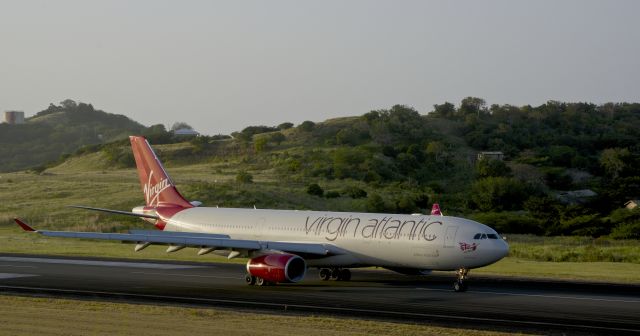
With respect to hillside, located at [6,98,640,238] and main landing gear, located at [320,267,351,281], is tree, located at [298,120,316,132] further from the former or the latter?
main landing gear, located at [320,267,351,281]

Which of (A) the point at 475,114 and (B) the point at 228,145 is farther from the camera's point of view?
(A) the point at 475,114

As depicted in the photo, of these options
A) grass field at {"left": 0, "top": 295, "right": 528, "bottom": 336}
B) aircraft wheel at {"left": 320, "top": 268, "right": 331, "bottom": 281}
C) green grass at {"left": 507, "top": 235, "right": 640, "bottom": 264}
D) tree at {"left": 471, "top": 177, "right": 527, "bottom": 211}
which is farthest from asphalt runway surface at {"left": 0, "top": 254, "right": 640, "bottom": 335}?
tree at {"left": 471, "top": 177, "right": 527, "bottom": 211}

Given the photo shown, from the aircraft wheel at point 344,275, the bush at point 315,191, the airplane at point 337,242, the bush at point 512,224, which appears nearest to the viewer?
the airplane at point 337,242

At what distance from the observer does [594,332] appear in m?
24.0

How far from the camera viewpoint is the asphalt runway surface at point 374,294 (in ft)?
87.5

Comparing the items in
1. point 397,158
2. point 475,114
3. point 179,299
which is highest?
point 475,114

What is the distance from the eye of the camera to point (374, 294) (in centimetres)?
3322

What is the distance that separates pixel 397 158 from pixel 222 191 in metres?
41.8

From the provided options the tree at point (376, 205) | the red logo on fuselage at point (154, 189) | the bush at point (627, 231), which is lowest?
the bush at point (627, 231)

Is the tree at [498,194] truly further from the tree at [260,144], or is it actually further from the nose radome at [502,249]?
the nose radome at [502,249]

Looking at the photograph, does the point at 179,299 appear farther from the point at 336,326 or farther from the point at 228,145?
the point at 228,145

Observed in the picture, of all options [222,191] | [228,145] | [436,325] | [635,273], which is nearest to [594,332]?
[436,325]

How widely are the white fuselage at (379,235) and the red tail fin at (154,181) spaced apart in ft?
15.5

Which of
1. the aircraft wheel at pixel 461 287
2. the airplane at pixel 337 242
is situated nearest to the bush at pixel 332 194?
the airplane at pixel 337 242
